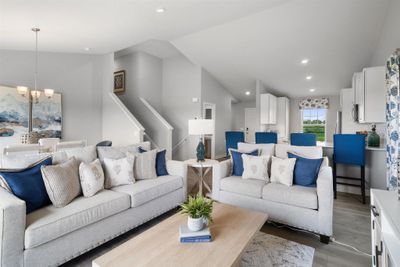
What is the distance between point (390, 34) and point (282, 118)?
425 centimetres

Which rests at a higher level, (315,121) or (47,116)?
(315,121)

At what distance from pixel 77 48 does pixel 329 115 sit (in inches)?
313

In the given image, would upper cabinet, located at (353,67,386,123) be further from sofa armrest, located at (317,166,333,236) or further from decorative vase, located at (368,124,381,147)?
sofa armrest, located at (317,166,333,236)

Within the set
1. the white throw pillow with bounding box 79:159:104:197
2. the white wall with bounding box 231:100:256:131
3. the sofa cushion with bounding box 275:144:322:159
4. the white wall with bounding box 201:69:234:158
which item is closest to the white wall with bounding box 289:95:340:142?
the white wall with bounding box 231:100:256:131

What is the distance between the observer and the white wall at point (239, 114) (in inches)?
362

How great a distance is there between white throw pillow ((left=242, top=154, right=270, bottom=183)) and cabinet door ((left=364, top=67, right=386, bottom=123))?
175 cm

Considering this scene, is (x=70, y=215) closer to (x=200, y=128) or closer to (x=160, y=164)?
(x=160, y=164)

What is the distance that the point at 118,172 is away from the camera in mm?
2539

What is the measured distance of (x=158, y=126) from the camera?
6145 millimetres

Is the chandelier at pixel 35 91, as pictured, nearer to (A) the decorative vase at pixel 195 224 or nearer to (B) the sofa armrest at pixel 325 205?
(A) the decorative vase at pixel 195 224

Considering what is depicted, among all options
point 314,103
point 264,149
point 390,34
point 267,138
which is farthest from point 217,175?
point 314,103

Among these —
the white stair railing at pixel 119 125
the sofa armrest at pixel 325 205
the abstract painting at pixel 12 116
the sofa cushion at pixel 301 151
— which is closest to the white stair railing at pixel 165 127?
the white stair railing at pixel 119 125

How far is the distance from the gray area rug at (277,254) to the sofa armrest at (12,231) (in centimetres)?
172

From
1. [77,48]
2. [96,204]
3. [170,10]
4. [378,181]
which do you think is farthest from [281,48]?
[96,204]
